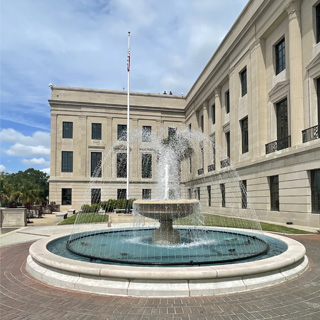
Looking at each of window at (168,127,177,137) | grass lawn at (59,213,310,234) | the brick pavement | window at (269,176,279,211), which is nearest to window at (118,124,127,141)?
window at (168,127,177,137)

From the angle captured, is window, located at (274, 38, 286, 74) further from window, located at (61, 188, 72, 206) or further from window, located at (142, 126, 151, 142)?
window, located at (61, 188, 72, 206)

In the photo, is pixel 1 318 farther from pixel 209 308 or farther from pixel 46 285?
pixel 209 308

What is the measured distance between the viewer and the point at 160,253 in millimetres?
8438

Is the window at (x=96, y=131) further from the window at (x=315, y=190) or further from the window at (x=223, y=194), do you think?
the window at (x=315, y=190)

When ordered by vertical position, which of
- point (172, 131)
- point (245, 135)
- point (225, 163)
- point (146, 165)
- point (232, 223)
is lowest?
point (232, 223)

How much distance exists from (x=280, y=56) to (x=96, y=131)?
3070 centimetres

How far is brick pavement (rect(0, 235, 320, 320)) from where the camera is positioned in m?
4.46

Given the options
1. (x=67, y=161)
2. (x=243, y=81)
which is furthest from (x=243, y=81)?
(x=67, y=161)

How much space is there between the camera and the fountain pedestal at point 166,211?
9086 mm

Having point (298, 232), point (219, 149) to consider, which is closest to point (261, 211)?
point (298, 232)

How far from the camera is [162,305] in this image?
4836mm

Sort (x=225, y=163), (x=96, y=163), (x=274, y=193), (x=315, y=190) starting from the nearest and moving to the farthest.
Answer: (x=315, y=190)
(x=274, y=193)
(x=225, y=163)
(x=96, y=163)

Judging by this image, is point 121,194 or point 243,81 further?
point 121,194

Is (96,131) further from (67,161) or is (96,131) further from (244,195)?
(244,195)
